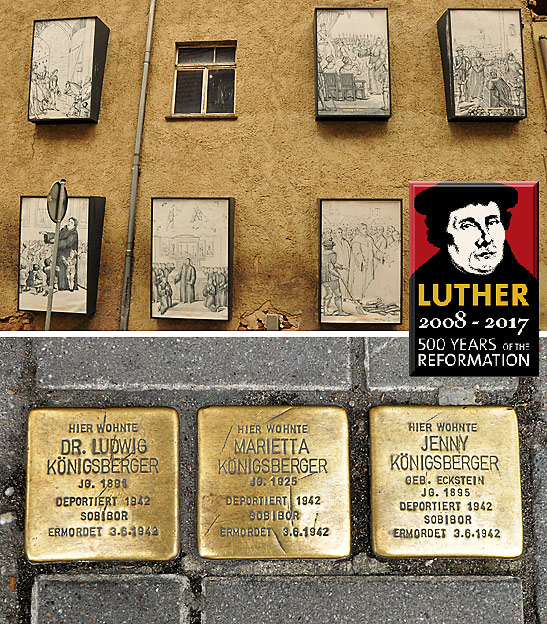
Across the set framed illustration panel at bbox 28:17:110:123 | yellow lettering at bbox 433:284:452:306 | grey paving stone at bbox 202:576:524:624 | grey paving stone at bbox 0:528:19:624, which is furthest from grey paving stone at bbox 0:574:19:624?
framed illustration panel at bbox 28:17:110:123

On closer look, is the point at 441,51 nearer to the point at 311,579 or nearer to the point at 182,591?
the point at 311,579

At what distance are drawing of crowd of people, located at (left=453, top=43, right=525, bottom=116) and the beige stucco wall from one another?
12 cm

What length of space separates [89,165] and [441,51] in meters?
2.58

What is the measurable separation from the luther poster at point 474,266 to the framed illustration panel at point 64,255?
2213mm

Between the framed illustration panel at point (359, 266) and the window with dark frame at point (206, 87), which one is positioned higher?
the window with dark frame at point (206, 87)

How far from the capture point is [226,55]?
3164mm

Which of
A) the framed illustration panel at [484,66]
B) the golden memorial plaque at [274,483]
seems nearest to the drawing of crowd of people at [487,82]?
the framed illustration panel at [484,66]

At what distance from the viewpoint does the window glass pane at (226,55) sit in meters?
3.16

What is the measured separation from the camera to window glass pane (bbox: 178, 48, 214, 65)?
3.16 meters

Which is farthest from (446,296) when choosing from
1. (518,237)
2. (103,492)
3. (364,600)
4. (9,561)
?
(9,561)

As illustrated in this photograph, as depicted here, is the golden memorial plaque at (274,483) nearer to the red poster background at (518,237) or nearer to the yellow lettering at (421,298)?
the yellow lettering at (421,298)

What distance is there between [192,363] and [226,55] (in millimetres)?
2391

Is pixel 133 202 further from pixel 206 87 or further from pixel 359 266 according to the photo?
pixel 359 266

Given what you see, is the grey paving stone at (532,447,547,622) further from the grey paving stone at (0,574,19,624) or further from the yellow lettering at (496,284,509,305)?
the grey paving stone at (0,574,19,624)
